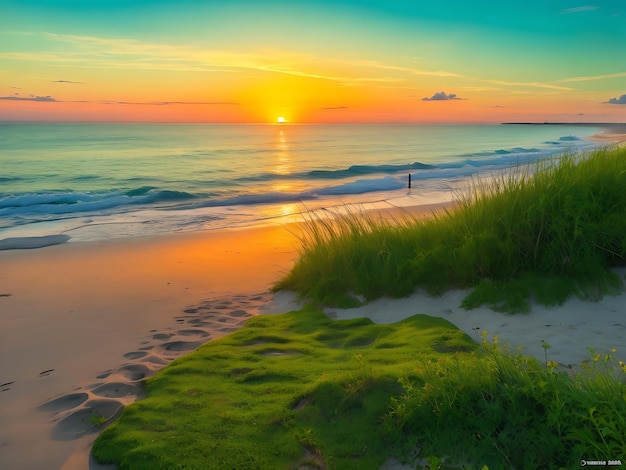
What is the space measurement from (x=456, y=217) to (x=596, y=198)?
6.12 feet

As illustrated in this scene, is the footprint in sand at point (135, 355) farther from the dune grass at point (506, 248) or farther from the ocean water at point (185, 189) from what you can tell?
the ocean water at point (185, 189)

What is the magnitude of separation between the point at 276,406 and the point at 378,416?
2.85ft

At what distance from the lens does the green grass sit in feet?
10.4

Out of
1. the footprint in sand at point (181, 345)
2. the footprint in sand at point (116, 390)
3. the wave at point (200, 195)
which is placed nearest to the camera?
the footprint in sand at point (116, 390)

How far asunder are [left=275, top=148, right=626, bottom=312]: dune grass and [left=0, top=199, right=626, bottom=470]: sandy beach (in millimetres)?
268

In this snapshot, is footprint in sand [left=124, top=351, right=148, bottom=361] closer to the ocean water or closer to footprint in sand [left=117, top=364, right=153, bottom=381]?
footprint in sand [left=117, top=364, right=153, bottom=381]

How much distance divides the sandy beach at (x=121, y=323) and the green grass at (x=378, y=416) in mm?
601

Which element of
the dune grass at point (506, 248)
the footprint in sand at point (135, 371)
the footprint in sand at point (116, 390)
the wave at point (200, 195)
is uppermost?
the dune grass at point (506, 248)

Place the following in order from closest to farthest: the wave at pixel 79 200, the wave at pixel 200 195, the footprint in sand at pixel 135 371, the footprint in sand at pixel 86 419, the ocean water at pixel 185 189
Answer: the footprint in sand at pixel 86 419 < the footprint in sand at pixel 135 371 < the ocean water at pixel 185 189 < the wave at pixel 79 200 < the wave at pixel 200 195

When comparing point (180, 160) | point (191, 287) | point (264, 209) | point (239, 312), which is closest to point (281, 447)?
point (239, 312)

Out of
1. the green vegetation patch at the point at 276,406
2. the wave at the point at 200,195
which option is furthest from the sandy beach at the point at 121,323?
the wave at the point at 200,195

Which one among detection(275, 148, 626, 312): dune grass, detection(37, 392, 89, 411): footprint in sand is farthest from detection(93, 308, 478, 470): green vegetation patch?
detection(275, 148, 626, 312): dune grass

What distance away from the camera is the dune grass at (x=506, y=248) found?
6.10 metres

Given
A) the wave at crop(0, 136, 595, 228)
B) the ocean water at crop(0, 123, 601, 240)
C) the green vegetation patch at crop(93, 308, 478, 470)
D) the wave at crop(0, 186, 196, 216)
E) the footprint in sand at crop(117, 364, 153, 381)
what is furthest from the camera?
the wave at crop(0, 136, 595, 228)
